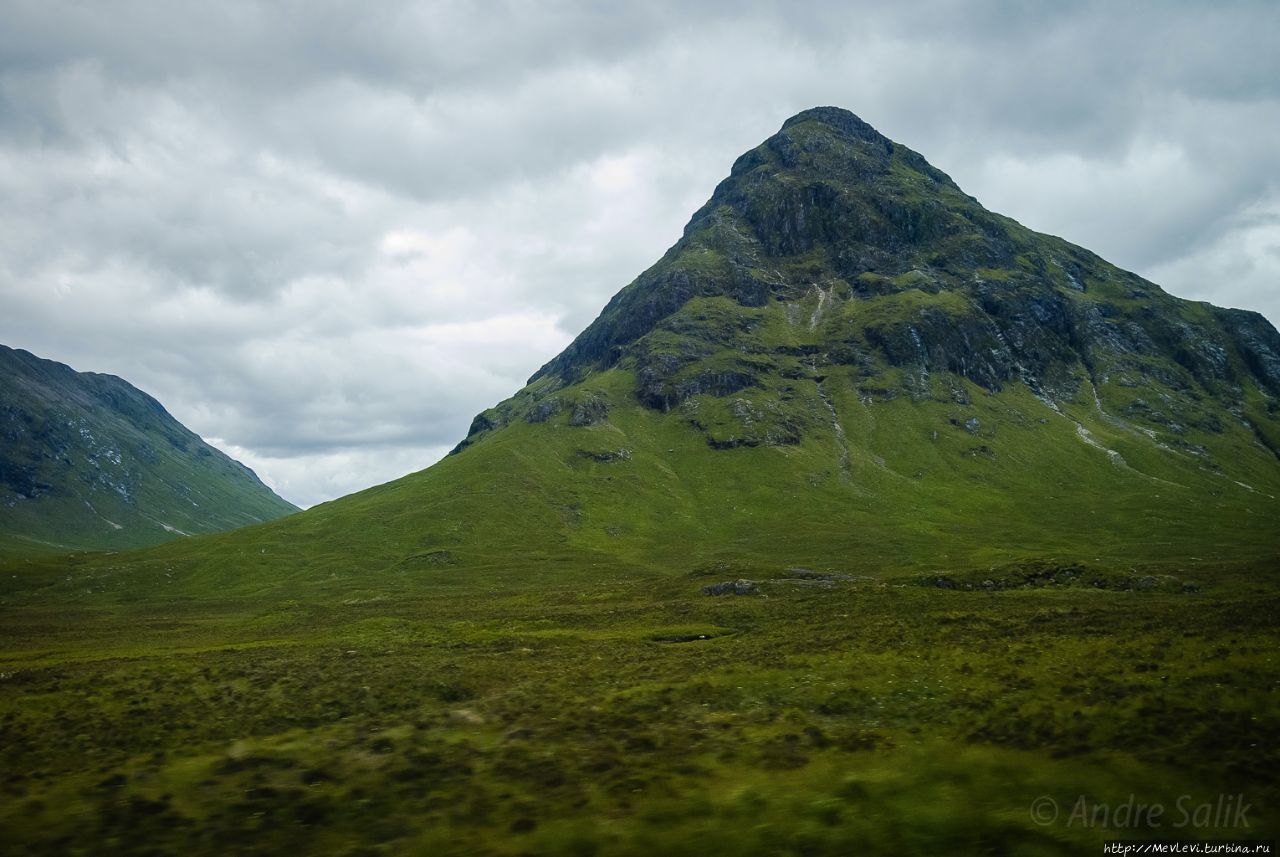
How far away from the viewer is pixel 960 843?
17.8 meters

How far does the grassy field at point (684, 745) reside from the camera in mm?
19109

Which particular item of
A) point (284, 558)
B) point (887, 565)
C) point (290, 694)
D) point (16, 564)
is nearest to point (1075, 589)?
point (887, 565)

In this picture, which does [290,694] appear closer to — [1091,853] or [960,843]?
[960,843]

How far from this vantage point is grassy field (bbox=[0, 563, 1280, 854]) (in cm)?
1911

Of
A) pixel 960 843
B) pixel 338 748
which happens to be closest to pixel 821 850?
pixel 960 843

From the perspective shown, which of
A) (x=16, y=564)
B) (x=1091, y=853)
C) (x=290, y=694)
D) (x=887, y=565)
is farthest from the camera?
(x=16, y=564)

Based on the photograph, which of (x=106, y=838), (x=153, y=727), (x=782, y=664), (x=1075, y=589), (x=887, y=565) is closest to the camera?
(x=106, y=838)

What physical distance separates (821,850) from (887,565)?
124104mm

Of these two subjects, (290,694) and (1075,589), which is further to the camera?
(1075,589)

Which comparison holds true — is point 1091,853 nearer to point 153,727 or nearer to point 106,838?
point 106,838

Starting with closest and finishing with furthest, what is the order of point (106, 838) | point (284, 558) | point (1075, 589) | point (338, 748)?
1. point (106, 838)
2. point (338, 748)
3. point (1075, 589)
4. point (284, 558)

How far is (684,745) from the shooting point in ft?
85.5

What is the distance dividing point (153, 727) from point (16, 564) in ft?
699

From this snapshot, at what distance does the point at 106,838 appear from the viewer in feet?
62.4
